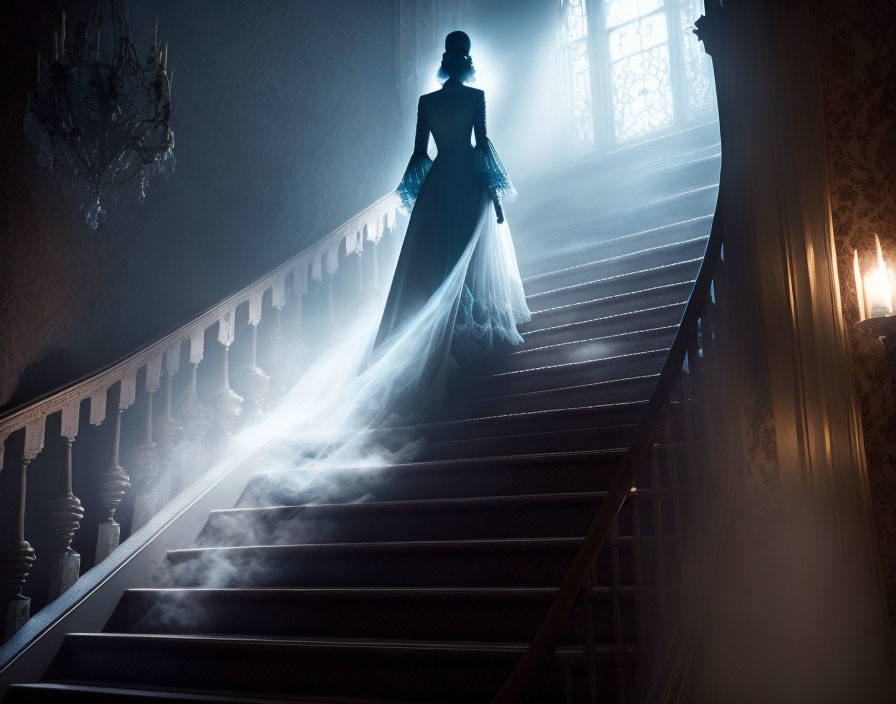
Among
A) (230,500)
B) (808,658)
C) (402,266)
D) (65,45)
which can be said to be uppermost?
(65,45)

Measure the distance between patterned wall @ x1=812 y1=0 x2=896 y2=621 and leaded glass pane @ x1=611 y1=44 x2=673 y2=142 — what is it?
19.4 ft

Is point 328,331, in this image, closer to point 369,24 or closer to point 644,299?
point 644,299

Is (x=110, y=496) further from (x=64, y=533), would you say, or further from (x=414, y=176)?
(x=414, y=176)

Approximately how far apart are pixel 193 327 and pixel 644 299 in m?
2.49

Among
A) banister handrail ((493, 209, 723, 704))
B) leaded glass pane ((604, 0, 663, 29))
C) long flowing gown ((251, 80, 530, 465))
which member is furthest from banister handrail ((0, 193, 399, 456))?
leaded glass pane ((604, 0, 663, 29))

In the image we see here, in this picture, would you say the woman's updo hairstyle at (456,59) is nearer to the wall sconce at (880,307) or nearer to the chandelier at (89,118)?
the chandelier at (89,118)

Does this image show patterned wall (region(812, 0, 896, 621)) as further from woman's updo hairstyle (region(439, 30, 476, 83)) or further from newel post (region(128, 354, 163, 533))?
newel post (region(128, 354, 163, 533))

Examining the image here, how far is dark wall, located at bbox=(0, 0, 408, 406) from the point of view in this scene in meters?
4.03

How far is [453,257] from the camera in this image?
4.28m

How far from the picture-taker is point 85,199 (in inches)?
141

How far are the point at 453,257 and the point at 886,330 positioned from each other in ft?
7.58

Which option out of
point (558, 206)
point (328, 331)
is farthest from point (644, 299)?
point (558, 206)

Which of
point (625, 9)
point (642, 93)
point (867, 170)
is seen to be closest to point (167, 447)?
point (867, 170)

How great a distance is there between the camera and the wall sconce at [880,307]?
2.40 meters
